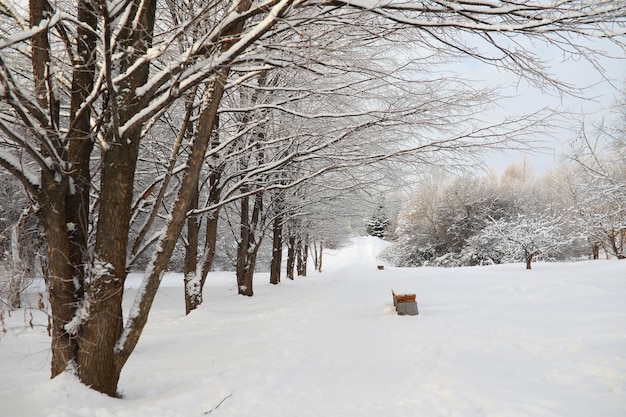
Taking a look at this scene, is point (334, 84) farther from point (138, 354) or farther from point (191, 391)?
point (138, 354)

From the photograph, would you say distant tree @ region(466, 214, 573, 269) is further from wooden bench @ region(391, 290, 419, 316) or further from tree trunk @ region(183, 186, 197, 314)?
tree trunk @ region(183, 186, 197, 314)

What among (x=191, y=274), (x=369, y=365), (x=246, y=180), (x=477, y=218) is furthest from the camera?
(x=477, y=218)

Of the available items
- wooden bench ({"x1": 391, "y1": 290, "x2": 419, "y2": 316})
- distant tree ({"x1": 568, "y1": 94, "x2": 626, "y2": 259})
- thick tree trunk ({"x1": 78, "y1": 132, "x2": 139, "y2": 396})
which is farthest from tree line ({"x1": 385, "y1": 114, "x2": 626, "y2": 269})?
thick tree trunk ({"x1": 78, "y1": 132, "x2": 139, "y2": 396})

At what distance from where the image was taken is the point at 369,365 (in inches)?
170

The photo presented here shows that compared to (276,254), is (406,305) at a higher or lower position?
lower

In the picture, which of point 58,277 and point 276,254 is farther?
point 276,254

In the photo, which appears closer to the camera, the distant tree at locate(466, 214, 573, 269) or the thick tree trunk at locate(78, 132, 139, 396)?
the thick tree trunk at locate(78, 132, 139, 396)

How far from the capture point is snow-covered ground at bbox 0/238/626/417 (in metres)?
3.00

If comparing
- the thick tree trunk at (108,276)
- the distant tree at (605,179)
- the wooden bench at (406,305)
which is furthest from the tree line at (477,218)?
the thick tree trunk at (108,276)

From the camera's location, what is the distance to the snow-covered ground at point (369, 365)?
9.85 ft

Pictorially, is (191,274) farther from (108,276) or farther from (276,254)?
(276,254)

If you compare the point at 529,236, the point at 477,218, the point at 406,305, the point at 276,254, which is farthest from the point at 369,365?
the point at 477,218

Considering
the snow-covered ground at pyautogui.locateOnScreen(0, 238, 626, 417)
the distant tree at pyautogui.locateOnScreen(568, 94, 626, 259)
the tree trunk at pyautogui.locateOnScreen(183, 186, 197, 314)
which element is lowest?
the snow-covered ground at pyautogui.locateOnScreen(0, 238, 626, 417)

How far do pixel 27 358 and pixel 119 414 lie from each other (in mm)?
3188
